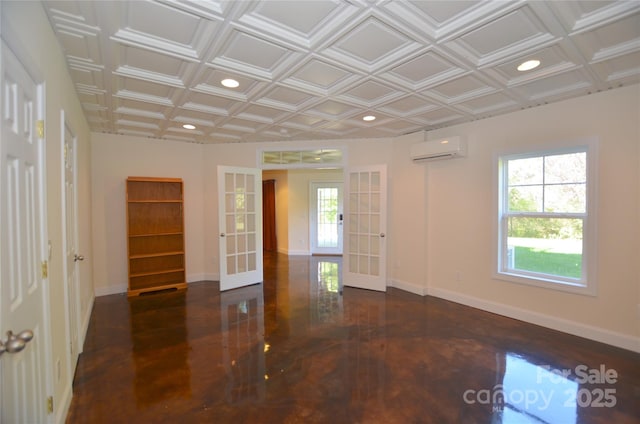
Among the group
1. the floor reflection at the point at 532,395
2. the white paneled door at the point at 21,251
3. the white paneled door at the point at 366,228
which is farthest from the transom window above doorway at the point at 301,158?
the white paneled door at the point at 21,251

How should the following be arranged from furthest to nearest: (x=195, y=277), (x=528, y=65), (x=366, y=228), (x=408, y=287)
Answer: (x=195, y=277) < (x=366, y=228) < (x=408, y=287) < (x=528, y=65)

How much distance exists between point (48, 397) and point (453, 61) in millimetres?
3493

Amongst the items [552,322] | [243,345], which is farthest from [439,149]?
[243,345]

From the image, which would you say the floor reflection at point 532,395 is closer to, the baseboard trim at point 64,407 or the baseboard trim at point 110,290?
the baseboard trim at point 64,407

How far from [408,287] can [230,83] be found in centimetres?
378

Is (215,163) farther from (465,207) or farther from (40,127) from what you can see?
(465,207)

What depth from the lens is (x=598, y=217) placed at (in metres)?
3.02

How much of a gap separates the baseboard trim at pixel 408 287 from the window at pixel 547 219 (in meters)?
1.13

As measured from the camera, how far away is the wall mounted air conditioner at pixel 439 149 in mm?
4055

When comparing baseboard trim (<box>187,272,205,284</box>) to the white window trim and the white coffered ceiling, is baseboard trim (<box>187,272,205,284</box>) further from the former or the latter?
the white window trim

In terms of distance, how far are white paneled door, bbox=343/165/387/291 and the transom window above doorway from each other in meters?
0.42

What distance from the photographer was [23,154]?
1417mm

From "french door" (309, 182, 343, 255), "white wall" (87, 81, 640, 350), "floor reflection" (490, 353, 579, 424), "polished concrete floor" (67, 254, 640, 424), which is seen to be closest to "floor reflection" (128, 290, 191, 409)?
"polished concrete floor" (67, 254, 640, 424)

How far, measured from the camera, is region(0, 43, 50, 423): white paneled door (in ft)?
3.89
